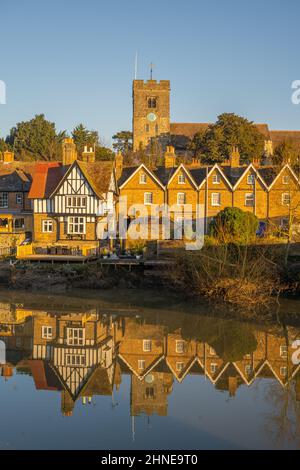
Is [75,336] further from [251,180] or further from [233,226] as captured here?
[251,180]

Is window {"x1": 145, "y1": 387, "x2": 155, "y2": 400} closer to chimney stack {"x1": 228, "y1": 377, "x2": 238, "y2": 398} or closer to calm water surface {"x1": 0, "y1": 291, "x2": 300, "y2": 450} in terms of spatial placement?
calm water surface {"x1": 0, "y1": 291, "x2": 300, "y2": 450}

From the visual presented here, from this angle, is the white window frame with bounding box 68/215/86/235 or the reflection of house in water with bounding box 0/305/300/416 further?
the white window frame with bounding box 68/215/86/235

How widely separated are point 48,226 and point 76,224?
2059 mm

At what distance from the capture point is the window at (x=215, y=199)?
44969 millimetres

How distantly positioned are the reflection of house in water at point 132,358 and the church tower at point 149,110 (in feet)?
181

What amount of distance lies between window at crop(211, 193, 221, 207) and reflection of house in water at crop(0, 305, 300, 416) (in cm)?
1982

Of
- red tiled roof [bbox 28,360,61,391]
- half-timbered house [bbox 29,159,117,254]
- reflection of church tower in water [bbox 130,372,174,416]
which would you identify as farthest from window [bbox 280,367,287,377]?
half-timbered house [bbox 29,159,117,254]

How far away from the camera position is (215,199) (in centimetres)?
4500

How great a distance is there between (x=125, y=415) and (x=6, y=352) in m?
7.81

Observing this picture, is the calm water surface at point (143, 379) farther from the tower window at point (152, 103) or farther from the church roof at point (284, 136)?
the tower window at point (152, 103)

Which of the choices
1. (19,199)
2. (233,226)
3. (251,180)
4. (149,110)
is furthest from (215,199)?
(149,110)

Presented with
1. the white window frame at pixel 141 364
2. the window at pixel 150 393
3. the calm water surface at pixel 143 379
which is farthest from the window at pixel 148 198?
the window at pixel 150 393

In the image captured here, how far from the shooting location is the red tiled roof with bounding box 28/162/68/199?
41156 millimetres

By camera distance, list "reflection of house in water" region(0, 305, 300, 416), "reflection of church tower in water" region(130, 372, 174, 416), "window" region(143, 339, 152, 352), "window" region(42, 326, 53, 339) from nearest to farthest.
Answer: "reflection of church tower in water" region(130, 372, 174, 416) → "reflection of house in water" region(0, 305, 300, 416) → "window" region(143, 339, 152, 352) → "window" region(42, 326, 53, 339)
